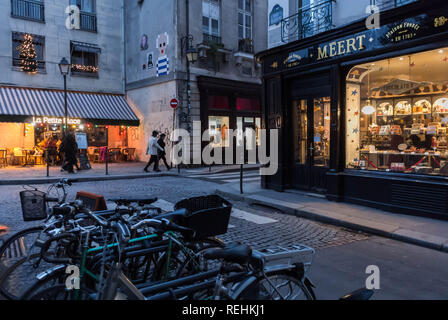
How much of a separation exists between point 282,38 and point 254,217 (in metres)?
5.26

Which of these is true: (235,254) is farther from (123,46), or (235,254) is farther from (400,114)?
(123,46)

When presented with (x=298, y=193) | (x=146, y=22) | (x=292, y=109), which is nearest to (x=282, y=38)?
(x=292, y=109)

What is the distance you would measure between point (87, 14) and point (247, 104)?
9.54m

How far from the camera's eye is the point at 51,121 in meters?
17.6

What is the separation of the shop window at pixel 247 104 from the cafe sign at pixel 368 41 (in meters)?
9.83

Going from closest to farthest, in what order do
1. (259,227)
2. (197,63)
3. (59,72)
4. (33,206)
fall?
(33,206) < (259,227) < (197,63) < (59,72)

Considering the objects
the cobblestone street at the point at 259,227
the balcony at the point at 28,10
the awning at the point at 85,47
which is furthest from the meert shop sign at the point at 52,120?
the cobblestone street at the point at 259,227

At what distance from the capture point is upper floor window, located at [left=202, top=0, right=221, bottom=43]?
18.5 meters

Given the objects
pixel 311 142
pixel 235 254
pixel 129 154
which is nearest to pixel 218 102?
pixel 129 154

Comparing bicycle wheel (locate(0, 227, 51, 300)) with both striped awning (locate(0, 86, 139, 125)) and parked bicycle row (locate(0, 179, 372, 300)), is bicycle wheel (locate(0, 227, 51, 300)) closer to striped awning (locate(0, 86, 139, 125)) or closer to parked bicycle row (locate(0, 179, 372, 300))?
parked bicycle row (locate(0, 179, 372, 300))

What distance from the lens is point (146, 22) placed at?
763 inches

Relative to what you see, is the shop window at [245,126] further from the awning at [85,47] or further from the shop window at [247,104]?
the awning at [85,47]

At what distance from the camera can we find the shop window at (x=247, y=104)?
2010cm

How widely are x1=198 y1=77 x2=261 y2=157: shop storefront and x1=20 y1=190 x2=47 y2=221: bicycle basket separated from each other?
47.0ft
